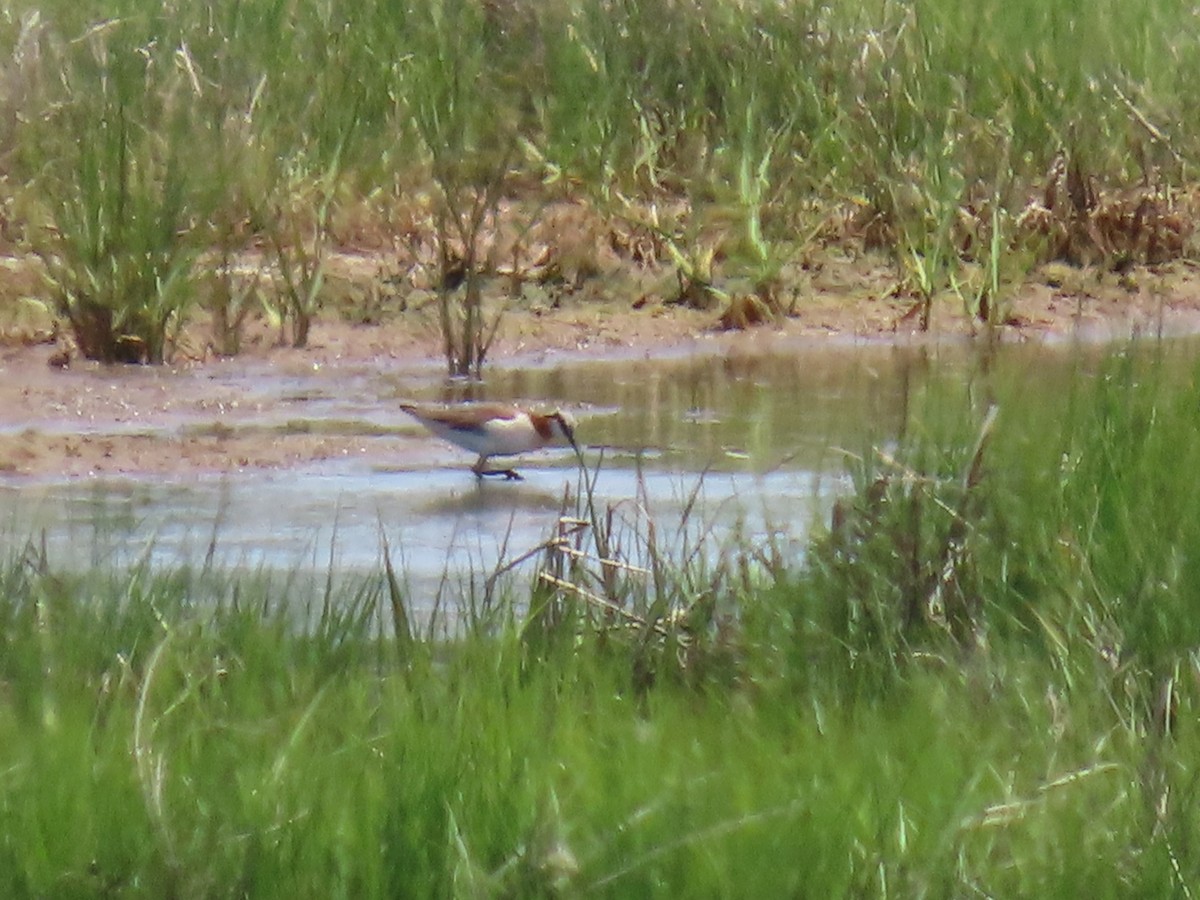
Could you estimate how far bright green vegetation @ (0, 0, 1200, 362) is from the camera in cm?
978

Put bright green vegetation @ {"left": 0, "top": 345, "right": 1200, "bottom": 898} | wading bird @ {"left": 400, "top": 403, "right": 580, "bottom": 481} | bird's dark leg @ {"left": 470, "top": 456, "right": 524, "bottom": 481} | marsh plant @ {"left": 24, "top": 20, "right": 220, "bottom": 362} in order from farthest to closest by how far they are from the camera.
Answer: marsh plant @ {"left": 24, "top": 20, "right": 220, "bottom": 362} < bird's dark leg @ {"left": 470, "top": 456, "right": 524, "bottom": 481} < wading bird @ {"left": 400, "top": 403, "right": 580, "bottom": 481} < bright green vegetation @ {"left": 0, "top": 345, "right": 1200, "bottom": 898}

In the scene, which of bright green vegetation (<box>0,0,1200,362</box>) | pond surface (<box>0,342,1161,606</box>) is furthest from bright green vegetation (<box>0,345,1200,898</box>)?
bright green vegetation (<box>0,0,1200,362</box>)

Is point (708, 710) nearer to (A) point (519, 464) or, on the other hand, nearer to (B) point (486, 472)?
(B) point (486, 472)

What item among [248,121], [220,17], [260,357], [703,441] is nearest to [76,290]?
[260,357]

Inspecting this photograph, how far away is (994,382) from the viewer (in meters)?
6.48

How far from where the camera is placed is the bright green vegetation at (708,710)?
12.6ft

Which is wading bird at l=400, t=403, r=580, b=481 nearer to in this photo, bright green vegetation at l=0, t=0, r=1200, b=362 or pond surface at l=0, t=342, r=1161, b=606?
pond surface at l=0, t=342, r=1161, b=606

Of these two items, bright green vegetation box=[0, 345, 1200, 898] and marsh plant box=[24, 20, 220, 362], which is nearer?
bright green vegetation box=[0, 345, 1200, 898]

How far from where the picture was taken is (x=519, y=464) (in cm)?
844

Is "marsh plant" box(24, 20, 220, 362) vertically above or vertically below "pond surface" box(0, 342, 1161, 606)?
above

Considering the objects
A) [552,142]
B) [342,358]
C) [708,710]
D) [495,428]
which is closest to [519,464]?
[495,428]

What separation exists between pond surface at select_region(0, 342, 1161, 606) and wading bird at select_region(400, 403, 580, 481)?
11cm

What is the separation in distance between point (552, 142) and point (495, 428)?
14.1 feet

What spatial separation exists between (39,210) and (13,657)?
5.74 meters
